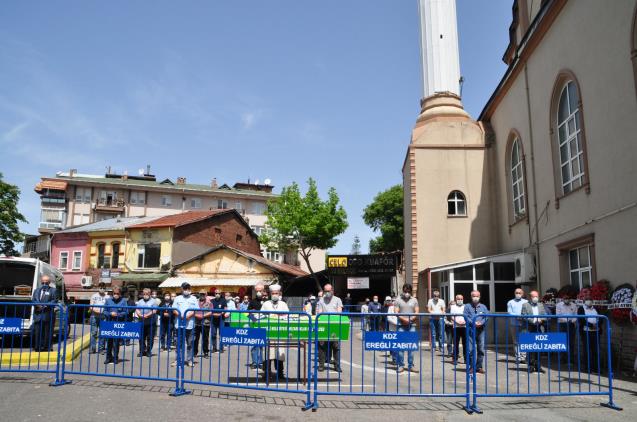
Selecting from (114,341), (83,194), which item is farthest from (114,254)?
(114,341)

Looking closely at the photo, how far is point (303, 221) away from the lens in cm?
4234

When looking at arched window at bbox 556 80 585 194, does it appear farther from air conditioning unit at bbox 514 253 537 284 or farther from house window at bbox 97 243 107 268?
house window at bbox 97 243 107 268

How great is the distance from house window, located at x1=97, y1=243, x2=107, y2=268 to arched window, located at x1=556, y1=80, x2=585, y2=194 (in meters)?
34.5

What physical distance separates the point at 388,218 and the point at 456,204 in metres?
32.1

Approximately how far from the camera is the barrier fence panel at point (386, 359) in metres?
7.92

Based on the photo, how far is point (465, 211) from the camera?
23594mm

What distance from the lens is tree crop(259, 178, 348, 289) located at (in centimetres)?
4238

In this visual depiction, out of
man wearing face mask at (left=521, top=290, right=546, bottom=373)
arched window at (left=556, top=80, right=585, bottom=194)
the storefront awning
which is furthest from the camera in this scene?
the storefront awning

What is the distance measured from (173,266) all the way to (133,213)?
23.5 m

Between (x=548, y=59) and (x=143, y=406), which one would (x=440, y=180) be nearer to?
(x=548, y=59)

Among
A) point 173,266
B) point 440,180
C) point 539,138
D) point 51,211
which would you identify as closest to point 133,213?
point 51,211

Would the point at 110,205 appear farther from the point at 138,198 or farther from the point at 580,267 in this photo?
the point at 580,267

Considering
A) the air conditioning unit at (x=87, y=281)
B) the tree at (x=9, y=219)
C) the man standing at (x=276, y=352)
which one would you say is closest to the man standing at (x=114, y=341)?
the man standing at (x=276, y=352)

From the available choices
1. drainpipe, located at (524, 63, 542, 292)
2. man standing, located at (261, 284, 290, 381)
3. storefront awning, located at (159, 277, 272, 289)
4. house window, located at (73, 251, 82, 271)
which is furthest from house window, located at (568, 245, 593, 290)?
house window, located at (73, 251, 82, 271)
